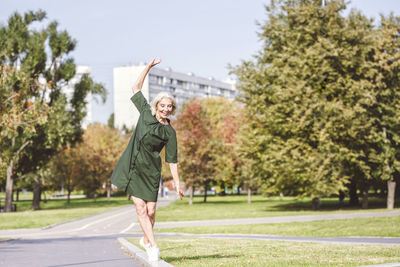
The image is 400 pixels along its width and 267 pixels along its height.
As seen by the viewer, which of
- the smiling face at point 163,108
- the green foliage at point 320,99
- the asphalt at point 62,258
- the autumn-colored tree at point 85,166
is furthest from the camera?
the autumn-colored tree at point 85,166

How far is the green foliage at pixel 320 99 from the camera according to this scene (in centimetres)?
2802

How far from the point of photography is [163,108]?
22.1 ft

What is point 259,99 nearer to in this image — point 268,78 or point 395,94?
point 268,78

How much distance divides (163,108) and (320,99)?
75.3 feet

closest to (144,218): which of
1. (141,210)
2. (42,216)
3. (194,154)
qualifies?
(141,210)

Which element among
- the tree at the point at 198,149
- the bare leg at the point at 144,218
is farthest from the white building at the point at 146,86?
the bare leg at the point at 144,218

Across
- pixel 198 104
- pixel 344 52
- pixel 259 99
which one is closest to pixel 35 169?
pixel 198 104

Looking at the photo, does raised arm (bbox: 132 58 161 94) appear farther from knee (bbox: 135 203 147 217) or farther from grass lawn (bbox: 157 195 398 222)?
grass lawn (bbox: 157 195 398 222)

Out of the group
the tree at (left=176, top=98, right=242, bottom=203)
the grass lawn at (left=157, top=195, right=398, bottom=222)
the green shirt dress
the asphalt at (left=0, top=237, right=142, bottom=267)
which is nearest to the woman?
the green shirt dress

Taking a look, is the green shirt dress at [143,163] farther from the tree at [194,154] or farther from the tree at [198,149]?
the tree at [194,154]

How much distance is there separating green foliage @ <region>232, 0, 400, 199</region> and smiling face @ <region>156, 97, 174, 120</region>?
71.0 feet

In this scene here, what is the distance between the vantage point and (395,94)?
30.3 metres

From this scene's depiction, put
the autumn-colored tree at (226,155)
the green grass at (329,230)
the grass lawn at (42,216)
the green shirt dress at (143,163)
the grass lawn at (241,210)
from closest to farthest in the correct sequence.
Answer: the green shirt dress at (143,163)
the green grass at (329,230)
the grass lawn at (42,216)
the grass lawn at (241,210)
the autumn-colored tree at (226,155)

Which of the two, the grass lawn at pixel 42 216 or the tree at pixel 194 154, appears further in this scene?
the tree at pixel 194 154
